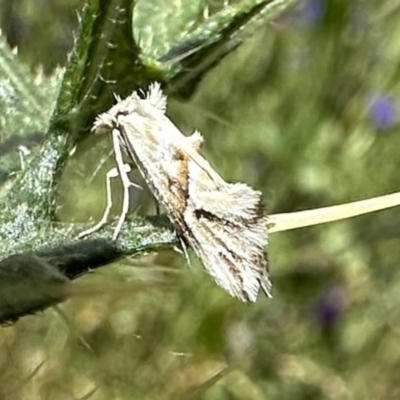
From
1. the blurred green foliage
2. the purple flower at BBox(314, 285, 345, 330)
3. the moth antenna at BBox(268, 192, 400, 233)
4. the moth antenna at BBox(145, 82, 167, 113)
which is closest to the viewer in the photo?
the moth antenna at BBox(268, 192, 400, 233)

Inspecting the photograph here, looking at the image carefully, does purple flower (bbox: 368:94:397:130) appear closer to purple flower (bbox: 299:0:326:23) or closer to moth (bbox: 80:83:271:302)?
purple flower (bbox: 299:0:326:23)

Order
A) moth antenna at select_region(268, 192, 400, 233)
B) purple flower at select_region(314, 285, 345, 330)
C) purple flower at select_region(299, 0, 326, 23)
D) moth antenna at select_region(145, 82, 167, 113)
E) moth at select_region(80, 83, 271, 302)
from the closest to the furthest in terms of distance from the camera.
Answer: moth antenna at select_region(268, 192, 400, 233) < moth at select_region(80, 83, 271, 302) < moth antenna at select_region(145, 82, 167, 113) < purple flower at select_region(299, 0, 326, 23) < purple flower at select_region(314, 285, 345, 330)

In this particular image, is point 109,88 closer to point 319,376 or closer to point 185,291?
point 185,291

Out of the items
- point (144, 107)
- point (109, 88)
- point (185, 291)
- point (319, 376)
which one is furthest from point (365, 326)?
point (109, 88)

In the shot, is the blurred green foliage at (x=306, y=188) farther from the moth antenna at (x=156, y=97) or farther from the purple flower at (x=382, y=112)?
the moth antenna at (x=156, y=97)

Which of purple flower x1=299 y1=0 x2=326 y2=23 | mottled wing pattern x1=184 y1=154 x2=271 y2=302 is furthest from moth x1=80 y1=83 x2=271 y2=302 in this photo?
purple flower x1=299 y1=0 x2=326 y2=23

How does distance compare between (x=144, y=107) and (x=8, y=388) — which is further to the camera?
(x=8, y=388)

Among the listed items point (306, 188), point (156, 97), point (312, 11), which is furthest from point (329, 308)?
point (156, 97)
